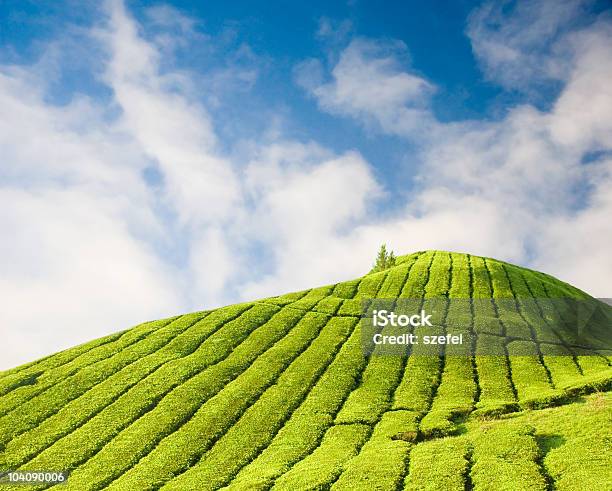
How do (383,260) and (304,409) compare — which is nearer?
(304,409)

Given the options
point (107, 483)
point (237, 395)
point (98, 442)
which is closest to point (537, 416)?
point (237, 395)

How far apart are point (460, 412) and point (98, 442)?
26.6 meters

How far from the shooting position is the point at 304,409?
132ft

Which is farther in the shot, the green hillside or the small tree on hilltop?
the small tree on hilltop

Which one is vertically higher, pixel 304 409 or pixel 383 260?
pixel 383 260

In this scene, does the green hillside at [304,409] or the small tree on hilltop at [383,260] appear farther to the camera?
the small tree on hilltop at [383,260]

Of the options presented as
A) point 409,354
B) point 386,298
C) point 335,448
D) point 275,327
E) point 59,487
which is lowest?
point 59,487

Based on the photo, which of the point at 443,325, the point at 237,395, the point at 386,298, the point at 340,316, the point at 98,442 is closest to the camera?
the point at 98,442

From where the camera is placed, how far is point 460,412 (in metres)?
37.3

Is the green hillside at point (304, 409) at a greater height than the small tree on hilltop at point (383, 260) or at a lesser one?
lesser

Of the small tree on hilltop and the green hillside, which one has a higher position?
the small tree on hilltop

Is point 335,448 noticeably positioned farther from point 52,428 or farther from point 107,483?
point 52,428

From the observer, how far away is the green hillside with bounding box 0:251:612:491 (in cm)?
2797

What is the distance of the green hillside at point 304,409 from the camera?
27969 mm
